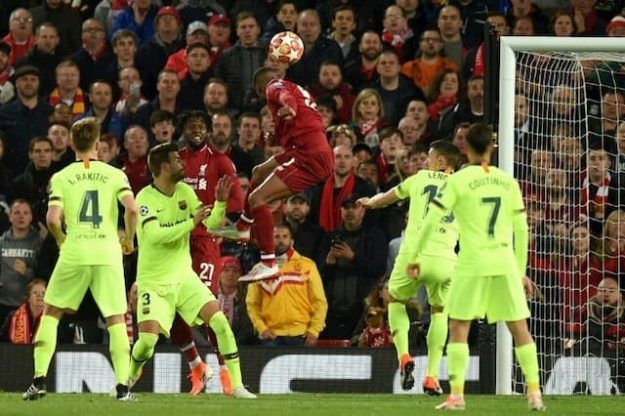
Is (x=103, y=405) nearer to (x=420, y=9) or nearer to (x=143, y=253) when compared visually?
(x=143, y=253)

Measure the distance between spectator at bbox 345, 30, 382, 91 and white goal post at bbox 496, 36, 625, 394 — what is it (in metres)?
3.70

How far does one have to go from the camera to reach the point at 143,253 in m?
13.8

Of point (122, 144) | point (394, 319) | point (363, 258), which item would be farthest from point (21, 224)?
point (394, 319)

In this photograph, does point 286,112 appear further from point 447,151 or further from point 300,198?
point 300,198

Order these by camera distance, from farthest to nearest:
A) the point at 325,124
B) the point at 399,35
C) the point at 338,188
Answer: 1. the point at 399,35
2. the point at 325,124
3. the point at 338,188

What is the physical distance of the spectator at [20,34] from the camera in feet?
68.2

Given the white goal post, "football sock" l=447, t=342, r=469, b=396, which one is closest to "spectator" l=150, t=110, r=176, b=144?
the white goal post

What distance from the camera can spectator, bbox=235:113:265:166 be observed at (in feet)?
60.4

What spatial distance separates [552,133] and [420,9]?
4171mm

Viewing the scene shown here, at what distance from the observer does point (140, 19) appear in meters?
20.9

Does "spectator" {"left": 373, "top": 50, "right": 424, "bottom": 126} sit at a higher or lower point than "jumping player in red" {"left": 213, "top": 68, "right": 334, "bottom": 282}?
higher

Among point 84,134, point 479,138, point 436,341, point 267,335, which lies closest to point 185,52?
point 267,335

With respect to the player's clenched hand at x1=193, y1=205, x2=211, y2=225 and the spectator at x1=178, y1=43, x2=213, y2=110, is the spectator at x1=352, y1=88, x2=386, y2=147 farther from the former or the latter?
the player's clenched hand at x1=193, y1=205, x2=211, y2=225

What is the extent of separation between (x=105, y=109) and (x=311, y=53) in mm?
2530
